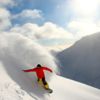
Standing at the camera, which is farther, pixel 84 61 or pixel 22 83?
pixel 84 61

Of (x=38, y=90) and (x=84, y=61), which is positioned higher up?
(x=84, y=61)

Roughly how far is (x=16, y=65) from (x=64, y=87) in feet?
12.0

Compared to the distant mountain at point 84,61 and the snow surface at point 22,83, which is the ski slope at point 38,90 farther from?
the distant mountain at point 84,61

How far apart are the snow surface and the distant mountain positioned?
267 ft

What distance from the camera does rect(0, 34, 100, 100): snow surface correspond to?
15055 mm

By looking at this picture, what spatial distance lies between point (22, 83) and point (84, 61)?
105393 millimetres

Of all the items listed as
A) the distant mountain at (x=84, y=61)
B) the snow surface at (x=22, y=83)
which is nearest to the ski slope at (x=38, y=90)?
the snow surface at (x=22, y=83)

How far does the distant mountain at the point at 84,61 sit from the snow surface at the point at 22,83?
3203 inches

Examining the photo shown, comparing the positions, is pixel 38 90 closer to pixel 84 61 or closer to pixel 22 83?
pixel 22 83

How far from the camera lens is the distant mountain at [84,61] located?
358 ft

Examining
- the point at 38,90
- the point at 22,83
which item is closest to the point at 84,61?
the point at 38,90

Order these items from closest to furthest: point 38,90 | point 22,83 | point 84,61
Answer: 1. point 22,83
2. point 38,90
3. point 84,61

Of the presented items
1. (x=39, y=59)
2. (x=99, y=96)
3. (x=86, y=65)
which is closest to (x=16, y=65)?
(x=99, y=96)

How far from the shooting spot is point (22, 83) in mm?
16500
